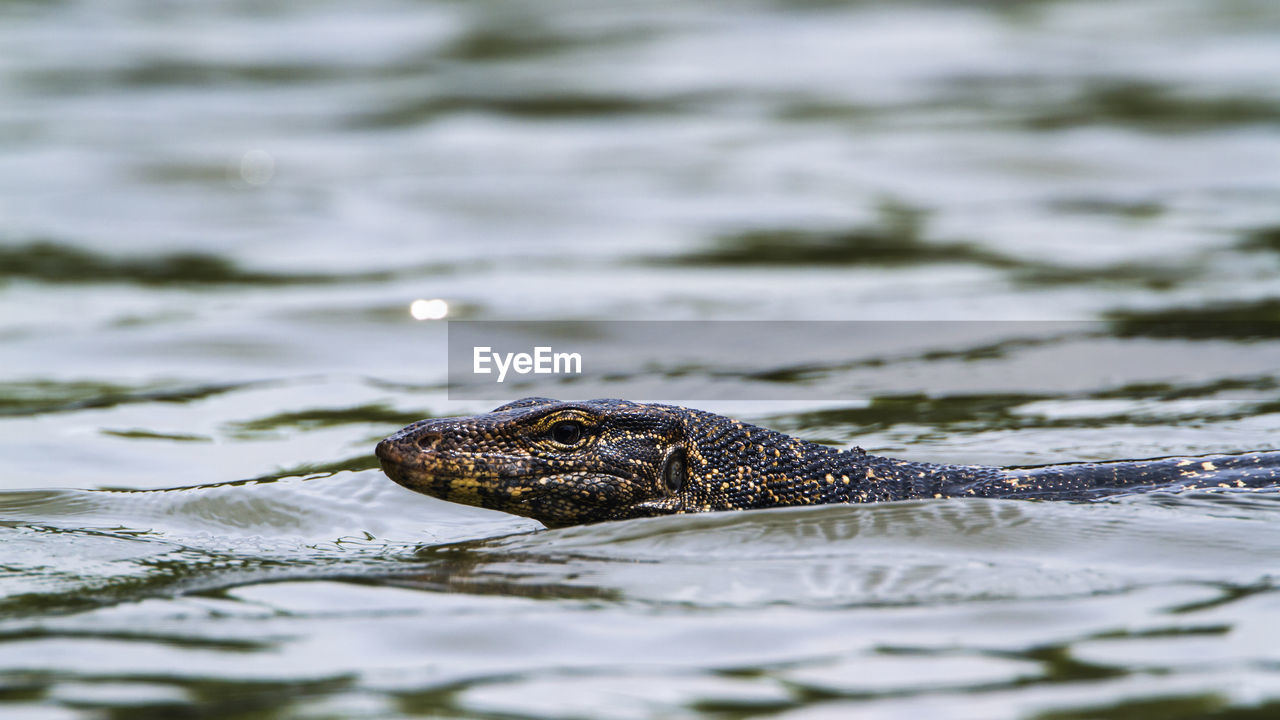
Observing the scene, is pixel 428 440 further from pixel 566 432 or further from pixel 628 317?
pixel 628 317

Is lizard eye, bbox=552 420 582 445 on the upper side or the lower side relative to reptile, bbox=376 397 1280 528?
upper

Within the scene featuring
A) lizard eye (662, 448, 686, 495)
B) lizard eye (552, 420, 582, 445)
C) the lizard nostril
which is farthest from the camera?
lizard eye (662, 448, 686, 495)

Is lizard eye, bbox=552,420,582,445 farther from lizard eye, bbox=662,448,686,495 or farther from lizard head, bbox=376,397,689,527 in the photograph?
lizard eye, bbox=662,448,686,495

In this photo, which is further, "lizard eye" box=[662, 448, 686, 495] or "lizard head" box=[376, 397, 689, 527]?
"lizard eye" box=[662, 448, 686, 495]

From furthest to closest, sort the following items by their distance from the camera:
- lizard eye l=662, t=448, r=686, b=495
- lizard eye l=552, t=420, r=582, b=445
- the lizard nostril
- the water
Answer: lizard eye l=662, t=448, r=686, b=495, lizard eye l=552, t=420, r=582, b=445, the lizard nostril, the water

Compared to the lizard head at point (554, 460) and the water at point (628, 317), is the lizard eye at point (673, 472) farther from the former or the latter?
the water at point (628, 317)

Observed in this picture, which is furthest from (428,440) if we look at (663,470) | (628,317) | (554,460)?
(628,317)

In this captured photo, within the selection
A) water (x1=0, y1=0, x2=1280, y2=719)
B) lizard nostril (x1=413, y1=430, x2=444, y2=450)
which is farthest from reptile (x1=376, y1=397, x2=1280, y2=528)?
water (x1=0, y1=0, x2=1280, y2=719)

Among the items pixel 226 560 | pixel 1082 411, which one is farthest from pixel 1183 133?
pixel 226 560
